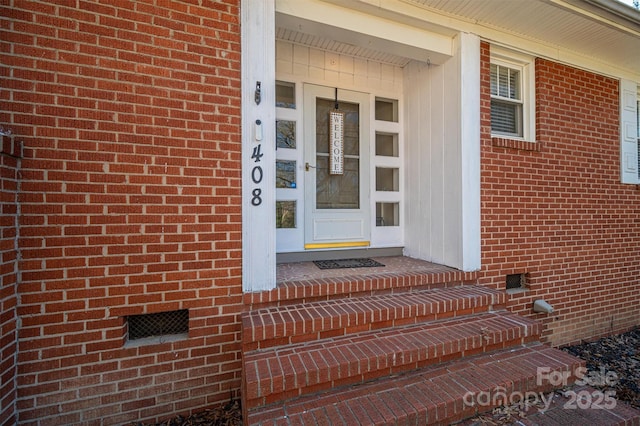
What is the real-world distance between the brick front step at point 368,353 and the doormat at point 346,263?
3.12 ft

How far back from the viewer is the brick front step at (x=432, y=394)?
166cm

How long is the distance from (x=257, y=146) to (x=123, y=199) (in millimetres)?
1027

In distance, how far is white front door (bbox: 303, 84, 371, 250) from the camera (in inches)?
139

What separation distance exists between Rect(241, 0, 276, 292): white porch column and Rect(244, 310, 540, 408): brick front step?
2.06 feet

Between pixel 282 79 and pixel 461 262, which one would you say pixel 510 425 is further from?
pixel 282 79

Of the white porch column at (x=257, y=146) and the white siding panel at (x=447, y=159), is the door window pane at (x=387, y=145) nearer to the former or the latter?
the white siding panel at (x=447, y=159)

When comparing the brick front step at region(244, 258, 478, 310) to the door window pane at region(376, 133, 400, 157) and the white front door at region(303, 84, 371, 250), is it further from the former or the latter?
the door window pane at region(376, 133, 400, 157)

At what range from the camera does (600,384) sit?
272 centimetres

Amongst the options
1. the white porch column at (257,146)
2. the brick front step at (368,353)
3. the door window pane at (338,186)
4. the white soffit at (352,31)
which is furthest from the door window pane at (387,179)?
the white porch column at (257,146)

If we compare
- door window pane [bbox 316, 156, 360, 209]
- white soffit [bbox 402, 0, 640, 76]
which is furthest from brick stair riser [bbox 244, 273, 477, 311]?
white soffit [bbox 402, 0, 640, 76]

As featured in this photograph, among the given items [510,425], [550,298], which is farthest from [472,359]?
[550,298]

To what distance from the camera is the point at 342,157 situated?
367cm

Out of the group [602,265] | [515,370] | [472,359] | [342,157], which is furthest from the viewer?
[602,265]

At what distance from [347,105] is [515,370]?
127 inches
